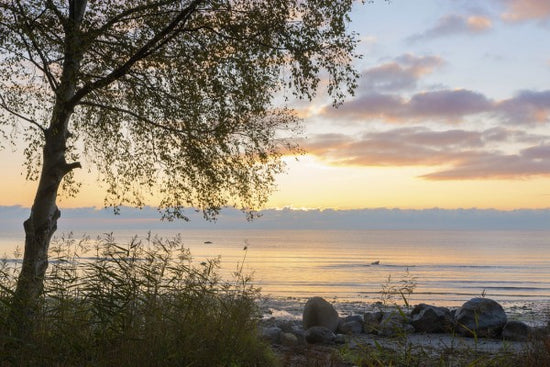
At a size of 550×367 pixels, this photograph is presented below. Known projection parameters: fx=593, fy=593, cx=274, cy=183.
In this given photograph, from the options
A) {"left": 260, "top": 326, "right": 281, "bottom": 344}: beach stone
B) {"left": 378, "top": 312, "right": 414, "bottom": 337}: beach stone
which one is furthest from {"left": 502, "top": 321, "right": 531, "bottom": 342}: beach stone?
{"left": 260, "top": 326, "right": 281, "bottom": 344}: beach stone

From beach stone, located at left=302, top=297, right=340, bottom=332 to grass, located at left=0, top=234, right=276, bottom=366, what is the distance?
397 inches

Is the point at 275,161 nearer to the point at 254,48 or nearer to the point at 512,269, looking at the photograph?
the point at 254,48

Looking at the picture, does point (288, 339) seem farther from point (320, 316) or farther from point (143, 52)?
point (143, 52)

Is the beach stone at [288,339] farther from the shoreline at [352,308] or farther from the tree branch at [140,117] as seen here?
the shoreline at [352,308]

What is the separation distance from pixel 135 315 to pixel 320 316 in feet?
41.3

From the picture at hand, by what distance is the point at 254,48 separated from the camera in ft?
46.0

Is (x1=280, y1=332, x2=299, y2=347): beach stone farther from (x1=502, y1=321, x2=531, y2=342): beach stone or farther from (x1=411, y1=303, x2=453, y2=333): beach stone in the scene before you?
(x1=502, y1=321, x2=531, y2=342): beach stone

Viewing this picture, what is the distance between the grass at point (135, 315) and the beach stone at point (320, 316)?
33.1 feet

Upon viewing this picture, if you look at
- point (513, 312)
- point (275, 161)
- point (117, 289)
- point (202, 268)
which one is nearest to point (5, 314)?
point (117, 289)

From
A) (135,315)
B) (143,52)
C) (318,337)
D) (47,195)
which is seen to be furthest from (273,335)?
(143,52)

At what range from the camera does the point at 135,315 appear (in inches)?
345

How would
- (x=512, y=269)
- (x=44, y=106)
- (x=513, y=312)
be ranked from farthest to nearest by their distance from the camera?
(x=512, y=269) → (x=513, y=312) → (x=44, y=106)

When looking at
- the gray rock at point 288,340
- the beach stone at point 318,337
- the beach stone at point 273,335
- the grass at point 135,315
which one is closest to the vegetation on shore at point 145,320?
→ the grass at point 135,315

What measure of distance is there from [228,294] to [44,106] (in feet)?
28.4
